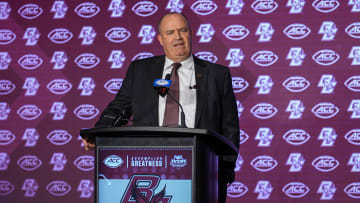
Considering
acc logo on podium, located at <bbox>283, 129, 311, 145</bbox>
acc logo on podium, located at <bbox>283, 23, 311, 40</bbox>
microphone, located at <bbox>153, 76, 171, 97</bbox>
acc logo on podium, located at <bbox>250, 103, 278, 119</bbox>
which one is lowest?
acc logo on podium, located at <bbox>283, 129, 311, 145</bbox>

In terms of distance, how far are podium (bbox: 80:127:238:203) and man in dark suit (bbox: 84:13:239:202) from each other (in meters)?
0.55

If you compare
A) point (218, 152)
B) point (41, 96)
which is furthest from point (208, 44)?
point (218, 152)

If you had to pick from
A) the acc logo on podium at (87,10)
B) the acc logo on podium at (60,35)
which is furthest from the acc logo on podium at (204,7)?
the acc logo on podium at (60,35)

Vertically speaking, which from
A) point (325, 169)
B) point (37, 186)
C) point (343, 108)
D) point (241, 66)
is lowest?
point (37, 186)

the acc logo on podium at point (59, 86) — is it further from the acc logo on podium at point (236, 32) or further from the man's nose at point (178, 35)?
the man's nose at point (178, 35)

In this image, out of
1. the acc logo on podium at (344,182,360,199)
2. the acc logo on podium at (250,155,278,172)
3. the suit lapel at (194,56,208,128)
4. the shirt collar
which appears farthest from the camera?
the acc logo on podium at (250,155,278,172)

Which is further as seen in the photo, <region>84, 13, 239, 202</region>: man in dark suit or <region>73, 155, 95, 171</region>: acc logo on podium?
<region>73, 155, 95, 171</region>: acc logo on podium

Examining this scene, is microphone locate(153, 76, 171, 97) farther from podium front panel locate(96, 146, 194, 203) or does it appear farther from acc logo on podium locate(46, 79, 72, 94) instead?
acc logo on podium locate(46, 79, 72, 94)

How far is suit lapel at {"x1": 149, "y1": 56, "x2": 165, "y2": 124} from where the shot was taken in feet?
8.22

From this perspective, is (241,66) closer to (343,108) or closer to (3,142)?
(343,108)

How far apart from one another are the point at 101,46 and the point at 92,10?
1.28 ft

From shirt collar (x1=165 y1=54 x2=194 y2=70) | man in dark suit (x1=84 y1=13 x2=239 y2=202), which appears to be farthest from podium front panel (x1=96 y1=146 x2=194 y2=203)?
shirt collar (x1=165 y1=54 x2=194 y2=70)

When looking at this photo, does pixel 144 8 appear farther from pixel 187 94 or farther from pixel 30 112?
pixel 187 94

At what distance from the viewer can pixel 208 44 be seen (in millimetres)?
4773
